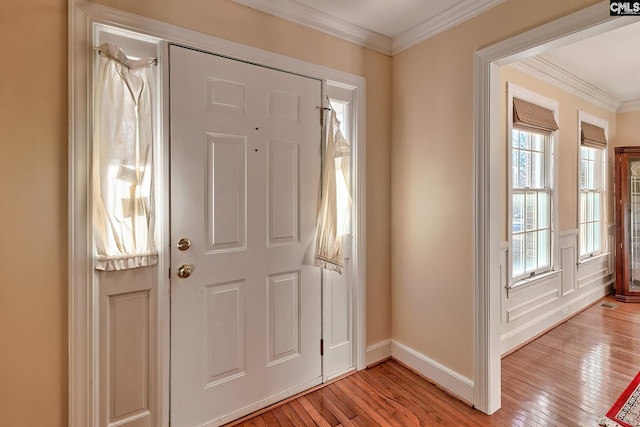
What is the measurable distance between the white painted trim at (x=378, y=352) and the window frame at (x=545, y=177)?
47.2 inches

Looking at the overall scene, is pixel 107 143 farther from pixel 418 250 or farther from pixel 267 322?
pixel 418 250

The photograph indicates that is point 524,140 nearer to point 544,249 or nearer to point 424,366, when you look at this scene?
point 544,249

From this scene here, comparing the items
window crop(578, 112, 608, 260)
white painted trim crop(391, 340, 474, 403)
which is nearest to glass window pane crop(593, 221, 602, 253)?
window crop(578, 112, 608, 260)

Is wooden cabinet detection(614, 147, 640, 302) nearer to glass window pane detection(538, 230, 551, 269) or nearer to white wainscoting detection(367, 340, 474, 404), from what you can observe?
glass window pane detection(538, 230, 551, 269)

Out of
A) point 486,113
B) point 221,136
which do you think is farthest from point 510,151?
point 221,136

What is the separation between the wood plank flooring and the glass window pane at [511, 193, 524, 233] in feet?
3.54

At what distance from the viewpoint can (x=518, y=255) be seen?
288cm

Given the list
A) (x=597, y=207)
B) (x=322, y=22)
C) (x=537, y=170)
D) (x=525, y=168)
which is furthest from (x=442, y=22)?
(x=597, y=207)

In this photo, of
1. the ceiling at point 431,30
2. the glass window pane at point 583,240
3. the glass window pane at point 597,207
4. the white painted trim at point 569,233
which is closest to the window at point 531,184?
the white painted trim at point 569,233

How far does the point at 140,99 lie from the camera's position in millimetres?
1541

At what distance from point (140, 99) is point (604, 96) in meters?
5.09

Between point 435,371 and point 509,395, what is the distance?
480 mm

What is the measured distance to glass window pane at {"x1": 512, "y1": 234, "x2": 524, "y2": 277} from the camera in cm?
284

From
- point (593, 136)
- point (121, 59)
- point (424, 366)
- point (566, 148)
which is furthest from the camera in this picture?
point (593, 136)
